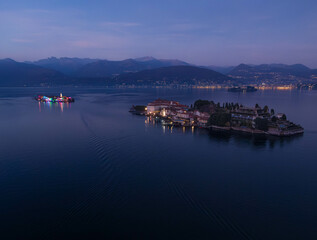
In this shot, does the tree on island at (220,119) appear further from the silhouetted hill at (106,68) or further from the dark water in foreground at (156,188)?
the silhouetted hill at (106,68)

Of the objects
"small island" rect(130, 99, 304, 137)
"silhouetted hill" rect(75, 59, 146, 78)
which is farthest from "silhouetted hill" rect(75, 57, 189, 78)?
"small island" rect(130, 99, 304, 137)

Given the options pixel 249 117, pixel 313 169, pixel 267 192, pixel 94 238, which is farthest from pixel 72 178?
pixel 249 117

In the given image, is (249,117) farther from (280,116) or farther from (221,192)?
(221,192)

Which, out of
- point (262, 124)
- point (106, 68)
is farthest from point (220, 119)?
point (106, 68)

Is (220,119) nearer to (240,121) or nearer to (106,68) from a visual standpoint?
(240,121)

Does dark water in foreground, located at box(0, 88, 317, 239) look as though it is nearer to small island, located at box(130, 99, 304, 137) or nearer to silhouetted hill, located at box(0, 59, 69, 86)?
small island, located at box(130, 99, 304, 137)
